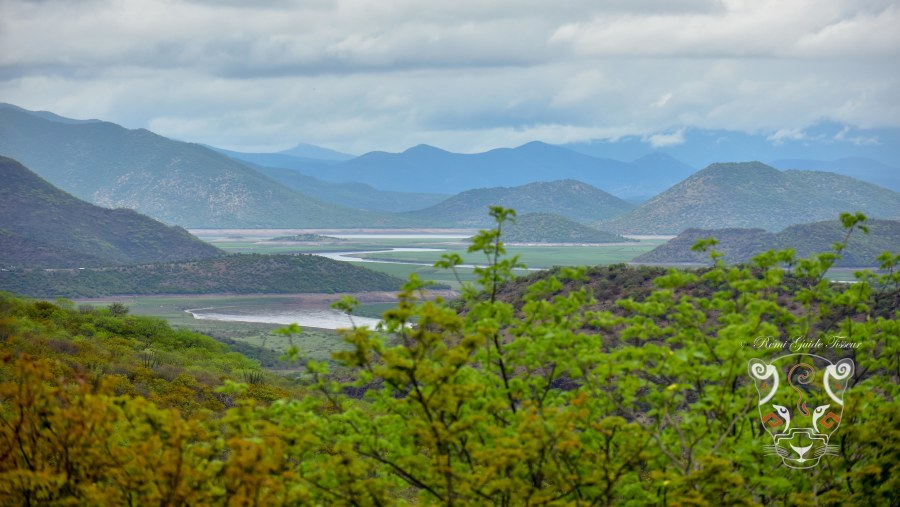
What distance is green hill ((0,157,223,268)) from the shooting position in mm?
137500

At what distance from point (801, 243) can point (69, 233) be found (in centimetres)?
10947

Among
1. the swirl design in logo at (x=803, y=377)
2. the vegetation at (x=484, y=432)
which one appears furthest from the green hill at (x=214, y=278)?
the vegetation at (x=484, y=432)

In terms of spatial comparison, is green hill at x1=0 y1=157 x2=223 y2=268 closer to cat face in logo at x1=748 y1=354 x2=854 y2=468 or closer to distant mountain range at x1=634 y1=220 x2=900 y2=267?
distant mountain range at x1=634 y1=220 x2=900 y2=267

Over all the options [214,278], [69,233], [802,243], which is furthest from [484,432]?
[69,233]

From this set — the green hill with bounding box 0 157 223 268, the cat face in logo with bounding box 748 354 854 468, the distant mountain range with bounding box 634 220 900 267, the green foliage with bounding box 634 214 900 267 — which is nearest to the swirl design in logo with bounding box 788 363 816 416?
the cat face in logo with bounding box 748 354 854 468

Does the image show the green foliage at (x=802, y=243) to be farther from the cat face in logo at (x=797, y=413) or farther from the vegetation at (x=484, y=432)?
the vegetation at (x=484, y=432)

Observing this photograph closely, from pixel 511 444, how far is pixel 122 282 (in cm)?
12081

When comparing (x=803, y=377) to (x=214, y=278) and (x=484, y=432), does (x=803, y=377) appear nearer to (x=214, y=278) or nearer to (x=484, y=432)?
(x=484, y=432)

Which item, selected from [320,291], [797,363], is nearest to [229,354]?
[797,363]

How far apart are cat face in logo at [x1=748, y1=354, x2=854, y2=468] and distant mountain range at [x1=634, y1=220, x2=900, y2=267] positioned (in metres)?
121

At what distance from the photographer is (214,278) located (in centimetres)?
12562

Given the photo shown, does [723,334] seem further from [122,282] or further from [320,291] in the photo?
[122,282]

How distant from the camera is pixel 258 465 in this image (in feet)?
29.3

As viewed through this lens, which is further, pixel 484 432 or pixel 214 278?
pixel 214 278
